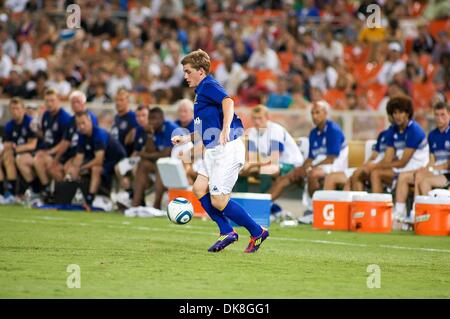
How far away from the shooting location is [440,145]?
14.8 m

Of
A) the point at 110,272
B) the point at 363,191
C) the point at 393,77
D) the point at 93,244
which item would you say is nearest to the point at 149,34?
the point at 393,77

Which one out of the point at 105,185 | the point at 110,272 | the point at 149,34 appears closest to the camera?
the point at 110,272

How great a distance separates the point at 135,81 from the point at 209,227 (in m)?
9.90

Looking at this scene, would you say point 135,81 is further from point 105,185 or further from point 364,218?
point 364,218

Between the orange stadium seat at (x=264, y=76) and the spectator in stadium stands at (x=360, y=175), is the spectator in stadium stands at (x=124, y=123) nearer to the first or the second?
the spectator in stadium stands at (x=360, y=175)

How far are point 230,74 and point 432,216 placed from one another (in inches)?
388

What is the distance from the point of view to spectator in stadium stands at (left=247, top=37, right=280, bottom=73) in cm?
2295

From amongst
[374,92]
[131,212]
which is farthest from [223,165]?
[374,92]

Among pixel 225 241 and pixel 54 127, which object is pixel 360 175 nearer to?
pixel 225 241

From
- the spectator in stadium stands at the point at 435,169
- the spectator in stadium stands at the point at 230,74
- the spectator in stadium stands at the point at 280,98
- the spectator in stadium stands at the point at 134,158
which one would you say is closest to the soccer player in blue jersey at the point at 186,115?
the spectator in stadium stands at the point at 134,158

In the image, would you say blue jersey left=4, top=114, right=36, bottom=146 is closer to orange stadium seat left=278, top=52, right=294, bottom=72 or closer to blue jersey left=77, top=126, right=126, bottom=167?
blue jersey left=77, top=126, right=126, bottom=167

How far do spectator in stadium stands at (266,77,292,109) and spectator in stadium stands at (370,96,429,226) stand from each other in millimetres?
5357

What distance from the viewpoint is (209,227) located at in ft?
46.6
